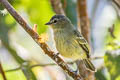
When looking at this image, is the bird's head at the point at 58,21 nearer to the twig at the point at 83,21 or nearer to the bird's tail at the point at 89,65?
the twig at the point at 83,21

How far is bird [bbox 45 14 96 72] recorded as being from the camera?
2598 mm

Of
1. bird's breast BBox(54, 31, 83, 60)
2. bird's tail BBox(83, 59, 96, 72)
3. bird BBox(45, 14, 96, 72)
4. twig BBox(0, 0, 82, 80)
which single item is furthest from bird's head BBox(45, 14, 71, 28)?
twig BBox(0, 0, 82, 80)

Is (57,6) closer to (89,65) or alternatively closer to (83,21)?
(83,21)

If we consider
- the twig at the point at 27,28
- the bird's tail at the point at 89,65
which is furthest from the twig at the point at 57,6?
the twig at the point at 27,28

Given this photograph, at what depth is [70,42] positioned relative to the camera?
8.76 ft

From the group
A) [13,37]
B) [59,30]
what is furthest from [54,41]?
[13,37]

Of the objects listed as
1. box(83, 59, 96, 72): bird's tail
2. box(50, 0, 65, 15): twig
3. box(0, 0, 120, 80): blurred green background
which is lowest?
box(83, 59, 96, 72): bird's tail

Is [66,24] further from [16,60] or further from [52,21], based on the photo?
[16,60]

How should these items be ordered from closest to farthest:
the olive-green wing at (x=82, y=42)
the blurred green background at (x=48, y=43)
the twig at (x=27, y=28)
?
Result: the twig at (x=27, y=28) < the blurred green background at (x=48, y=43) < the olive-green wing at (x=82, y=42)

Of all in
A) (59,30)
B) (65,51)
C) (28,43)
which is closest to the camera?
(65,51)

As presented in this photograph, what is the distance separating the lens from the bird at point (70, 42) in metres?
2.60

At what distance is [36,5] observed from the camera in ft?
9.39

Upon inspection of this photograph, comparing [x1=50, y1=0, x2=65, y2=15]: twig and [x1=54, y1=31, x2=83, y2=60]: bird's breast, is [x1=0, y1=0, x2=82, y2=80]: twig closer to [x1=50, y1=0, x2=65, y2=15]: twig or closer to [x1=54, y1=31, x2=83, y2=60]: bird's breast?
[x1=54, y1=31, x2=83, y2=60]: bird's breast

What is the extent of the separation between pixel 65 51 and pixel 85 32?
20 centimetres
